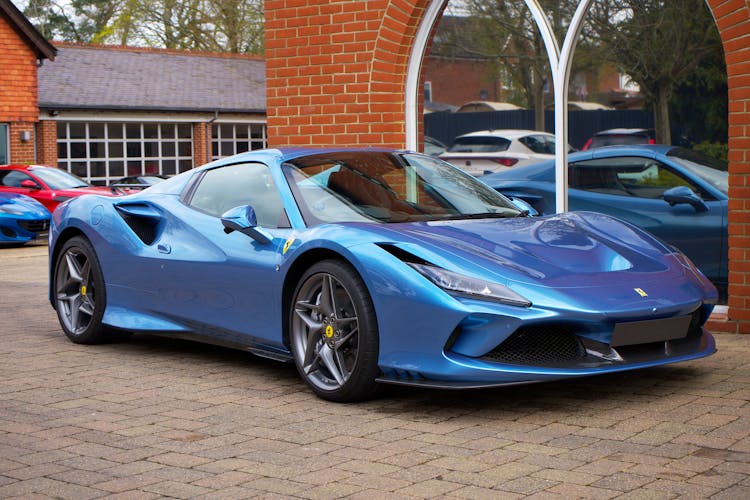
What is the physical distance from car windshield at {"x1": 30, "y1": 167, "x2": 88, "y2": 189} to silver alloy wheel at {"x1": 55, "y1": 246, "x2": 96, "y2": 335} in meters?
14.4

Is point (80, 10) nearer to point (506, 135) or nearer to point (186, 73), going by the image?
point (186, 73)

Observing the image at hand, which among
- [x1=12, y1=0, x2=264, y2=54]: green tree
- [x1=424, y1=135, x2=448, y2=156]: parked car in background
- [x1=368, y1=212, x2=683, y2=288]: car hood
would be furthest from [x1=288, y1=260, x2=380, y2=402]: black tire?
[x1=12, y1=0, x2=264, y2=54]: green tree

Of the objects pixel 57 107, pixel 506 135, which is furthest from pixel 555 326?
pixel 57 107

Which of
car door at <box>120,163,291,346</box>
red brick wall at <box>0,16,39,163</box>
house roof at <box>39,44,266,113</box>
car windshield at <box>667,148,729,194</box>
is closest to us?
car door at <box>120,163,291,346</box>

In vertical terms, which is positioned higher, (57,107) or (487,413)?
(57,107)

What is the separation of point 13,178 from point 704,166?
1648 cm

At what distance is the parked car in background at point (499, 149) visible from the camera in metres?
9.32

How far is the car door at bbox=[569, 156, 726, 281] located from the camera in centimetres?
823

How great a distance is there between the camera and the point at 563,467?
14.1 ft

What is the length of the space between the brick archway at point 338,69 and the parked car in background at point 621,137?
1.95m

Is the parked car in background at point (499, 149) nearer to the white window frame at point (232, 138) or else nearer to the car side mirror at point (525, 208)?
the car side mirror at point (525, 208)

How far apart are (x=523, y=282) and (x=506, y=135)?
467 centimetres

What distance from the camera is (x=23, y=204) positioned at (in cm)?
1977

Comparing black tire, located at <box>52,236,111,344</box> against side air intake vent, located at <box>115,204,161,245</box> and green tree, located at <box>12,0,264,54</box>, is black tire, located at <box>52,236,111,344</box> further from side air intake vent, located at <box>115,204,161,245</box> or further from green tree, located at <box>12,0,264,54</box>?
green tree, located at <box>12,0,264,54</box>
